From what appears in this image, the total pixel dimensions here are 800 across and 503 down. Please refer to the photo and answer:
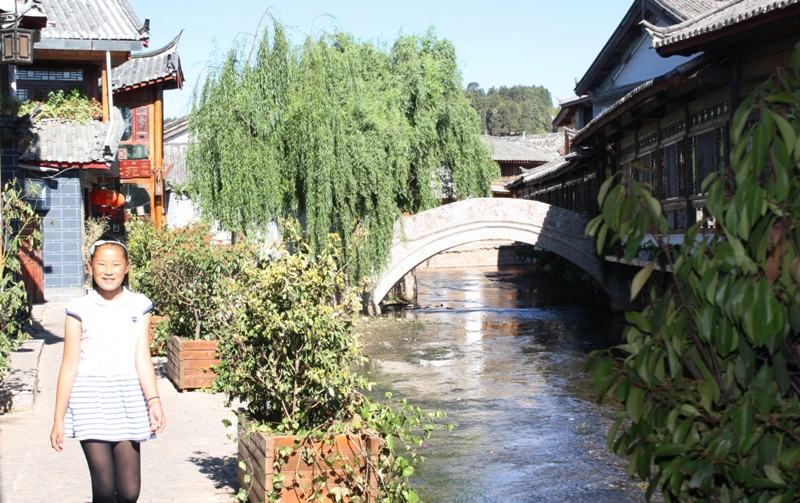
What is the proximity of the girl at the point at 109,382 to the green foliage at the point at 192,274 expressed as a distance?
4.91 m

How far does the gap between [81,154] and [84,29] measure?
2622 mm

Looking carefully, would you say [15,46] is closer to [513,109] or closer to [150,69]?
[150,69]

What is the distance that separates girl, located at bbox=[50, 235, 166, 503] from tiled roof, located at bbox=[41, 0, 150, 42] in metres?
12.6

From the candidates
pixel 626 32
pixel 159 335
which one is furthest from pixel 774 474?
pixel 626 32

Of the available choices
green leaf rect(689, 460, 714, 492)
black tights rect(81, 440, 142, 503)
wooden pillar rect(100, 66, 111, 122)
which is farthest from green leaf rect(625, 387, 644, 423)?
wooden pillar rect(100, 66, 111, 122)

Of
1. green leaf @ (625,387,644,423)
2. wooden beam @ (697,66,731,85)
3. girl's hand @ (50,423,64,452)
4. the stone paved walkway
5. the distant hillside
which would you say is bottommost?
the stone paved walkway

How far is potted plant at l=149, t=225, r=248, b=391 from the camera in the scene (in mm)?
8586

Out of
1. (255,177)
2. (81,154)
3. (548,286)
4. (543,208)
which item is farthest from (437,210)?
(548,286)

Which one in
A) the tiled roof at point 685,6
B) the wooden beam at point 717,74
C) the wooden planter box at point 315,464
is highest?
the tiled roof at point 685,6

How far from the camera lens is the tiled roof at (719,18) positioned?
900 cm

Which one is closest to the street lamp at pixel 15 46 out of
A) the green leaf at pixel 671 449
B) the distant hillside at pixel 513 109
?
the green leaf at pixel 671 449

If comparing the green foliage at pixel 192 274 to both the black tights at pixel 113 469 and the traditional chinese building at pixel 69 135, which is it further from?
the black tights at pixel 113 469

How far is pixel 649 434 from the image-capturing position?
2.53 m

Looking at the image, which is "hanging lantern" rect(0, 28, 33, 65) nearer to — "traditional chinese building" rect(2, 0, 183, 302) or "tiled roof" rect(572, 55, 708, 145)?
"traditional chinese building" rect(2, 0, 183, 302)
